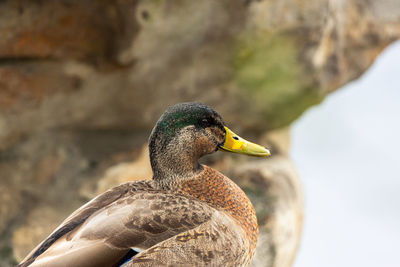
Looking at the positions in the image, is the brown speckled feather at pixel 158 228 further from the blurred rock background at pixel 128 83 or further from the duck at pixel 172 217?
the blurred rock background at pixel 128 83

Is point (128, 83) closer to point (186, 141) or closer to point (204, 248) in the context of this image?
point (186, 141)

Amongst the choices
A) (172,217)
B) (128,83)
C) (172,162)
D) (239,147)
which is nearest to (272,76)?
(128,83)

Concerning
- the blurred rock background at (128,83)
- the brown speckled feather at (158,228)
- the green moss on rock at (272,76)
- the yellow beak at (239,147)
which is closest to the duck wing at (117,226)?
the brown speckled feather at (158,228)

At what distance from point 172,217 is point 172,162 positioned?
215 mm

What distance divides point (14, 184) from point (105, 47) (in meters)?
0.96

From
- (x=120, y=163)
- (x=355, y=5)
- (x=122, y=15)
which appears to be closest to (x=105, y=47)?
(x=122, y=15)

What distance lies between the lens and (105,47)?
10.1 feet

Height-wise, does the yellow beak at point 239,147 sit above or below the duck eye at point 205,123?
below

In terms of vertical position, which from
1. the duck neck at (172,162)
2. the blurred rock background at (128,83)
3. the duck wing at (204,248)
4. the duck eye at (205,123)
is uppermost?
the blurred rock background at (128,83)

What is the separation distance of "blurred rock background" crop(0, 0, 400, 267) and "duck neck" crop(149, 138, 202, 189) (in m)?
1.37

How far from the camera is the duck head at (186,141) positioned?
1653 mm

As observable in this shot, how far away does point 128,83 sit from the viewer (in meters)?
3.21

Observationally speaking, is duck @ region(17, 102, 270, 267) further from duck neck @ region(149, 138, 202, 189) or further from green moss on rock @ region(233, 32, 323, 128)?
green moss on rock @ region(233, 32, 323, 128)

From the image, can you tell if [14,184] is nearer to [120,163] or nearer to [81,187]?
[81,187]
